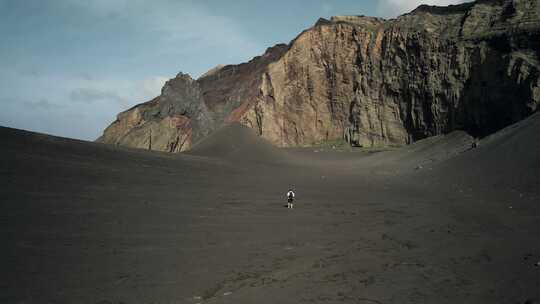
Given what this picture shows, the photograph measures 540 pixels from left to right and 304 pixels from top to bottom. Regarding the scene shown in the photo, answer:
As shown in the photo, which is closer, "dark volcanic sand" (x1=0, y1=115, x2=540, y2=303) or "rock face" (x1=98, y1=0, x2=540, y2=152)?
"dark volcanic sand" (x1=0, y1=115, x2=540, y2=303)

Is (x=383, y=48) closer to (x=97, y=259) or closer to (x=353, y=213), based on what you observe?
(x=353, y=213)

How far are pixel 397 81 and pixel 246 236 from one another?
3724 centimetres

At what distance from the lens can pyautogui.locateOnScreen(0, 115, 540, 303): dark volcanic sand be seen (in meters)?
5.18

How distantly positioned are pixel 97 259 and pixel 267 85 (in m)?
44.0

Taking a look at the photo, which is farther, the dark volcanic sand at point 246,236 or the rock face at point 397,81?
the rock face at point 397,81

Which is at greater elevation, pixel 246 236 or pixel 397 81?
pixel 397 81

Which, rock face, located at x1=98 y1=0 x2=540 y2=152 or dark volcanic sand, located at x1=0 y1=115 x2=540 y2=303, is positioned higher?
rock face, located at x1=98 y1=0 x2=540 y2=152

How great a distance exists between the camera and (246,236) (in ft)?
28.6

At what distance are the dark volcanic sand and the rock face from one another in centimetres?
1506

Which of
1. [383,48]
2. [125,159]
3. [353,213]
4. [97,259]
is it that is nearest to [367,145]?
[383,48]

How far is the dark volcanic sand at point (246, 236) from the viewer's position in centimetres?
518

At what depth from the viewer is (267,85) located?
1941 inches

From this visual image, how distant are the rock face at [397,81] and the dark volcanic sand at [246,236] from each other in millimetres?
15056

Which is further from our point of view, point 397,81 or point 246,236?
point 397,81
